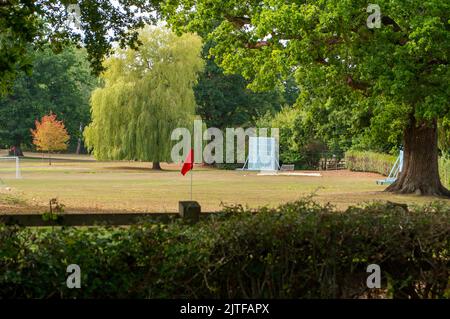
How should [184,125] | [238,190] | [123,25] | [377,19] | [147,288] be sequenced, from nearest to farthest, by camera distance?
[147,288] < [123,25] < [377,19] < [238,190] < [184,125]

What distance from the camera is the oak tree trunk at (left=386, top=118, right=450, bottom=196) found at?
27609mm

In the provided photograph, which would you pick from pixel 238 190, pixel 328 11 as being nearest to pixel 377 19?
pixel 328 11

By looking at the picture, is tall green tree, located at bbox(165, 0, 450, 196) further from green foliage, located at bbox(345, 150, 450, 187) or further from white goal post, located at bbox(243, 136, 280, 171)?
white goal post, located at bbox(243, 136, 280, 171)

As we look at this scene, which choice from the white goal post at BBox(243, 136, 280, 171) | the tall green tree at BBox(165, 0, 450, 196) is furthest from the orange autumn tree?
the tall green tree at BBox(165, 0, 450, 196)

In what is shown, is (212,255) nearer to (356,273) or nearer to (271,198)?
(356,273)

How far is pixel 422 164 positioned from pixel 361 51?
7611 mm

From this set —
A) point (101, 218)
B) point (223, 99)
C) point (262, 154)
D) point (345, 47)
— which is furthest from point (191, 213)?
point (223, 99)

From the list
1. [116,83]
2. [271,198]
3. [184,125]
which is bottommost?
[271,198]

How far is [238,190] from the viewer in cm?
3141

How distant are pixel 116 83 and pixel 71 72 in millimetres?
28128

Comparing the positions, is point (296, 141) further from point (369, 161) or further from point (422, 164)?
point (422, 164)

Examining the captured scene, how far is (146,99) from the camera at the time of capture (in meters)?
51.0

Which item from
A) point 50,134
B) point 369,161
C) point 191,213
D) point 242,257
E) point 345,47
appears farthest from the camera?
point 50,134

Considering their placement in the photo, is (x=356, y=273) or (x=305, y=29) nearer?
(x=356, y=273)
